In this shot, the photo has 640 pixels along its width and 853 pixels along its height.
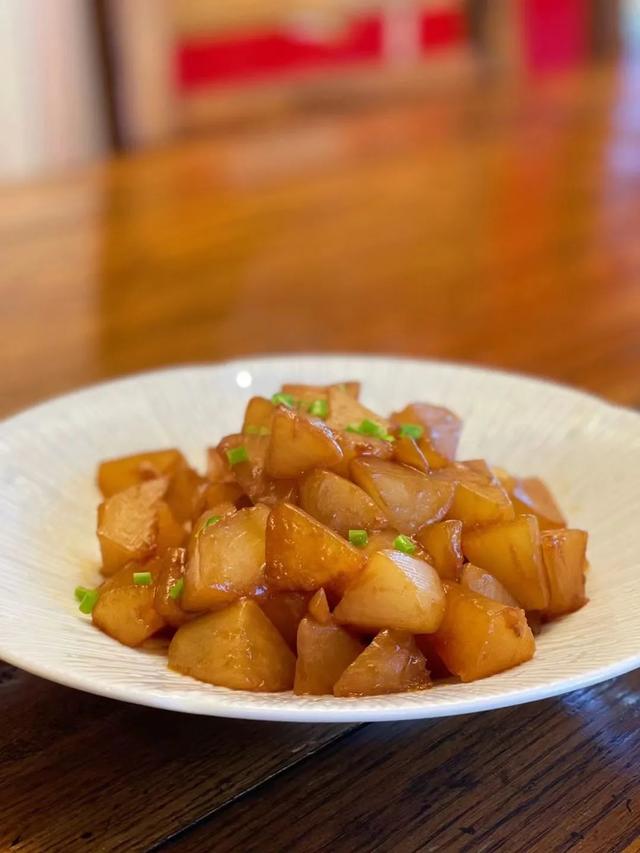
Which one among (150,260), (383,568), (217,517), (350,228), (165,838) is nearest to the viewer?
(165,838)

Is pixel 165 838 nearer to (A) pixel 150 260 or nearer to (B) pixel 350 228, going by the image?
(A) pixel 150 260

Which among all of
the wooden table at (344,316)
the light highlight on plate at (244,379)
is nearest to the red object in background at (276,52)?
the wooden table at (344,316)

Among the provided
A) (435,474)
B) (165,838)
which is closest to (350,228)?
(435,474)

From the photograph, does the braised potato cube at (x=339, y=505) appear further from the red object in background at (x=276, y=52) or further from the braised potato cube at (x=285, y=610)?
the red object in background at (x=276, y=52)

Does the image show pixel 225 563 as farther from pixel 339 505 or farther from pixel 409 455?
pixel 409 455

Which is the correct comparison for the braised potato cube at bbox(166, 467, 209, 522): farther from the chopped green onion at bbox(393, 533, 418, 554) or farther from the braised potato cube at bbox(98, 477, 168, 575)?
the chopped green onion at bbox(393, 533, 418, 554)
